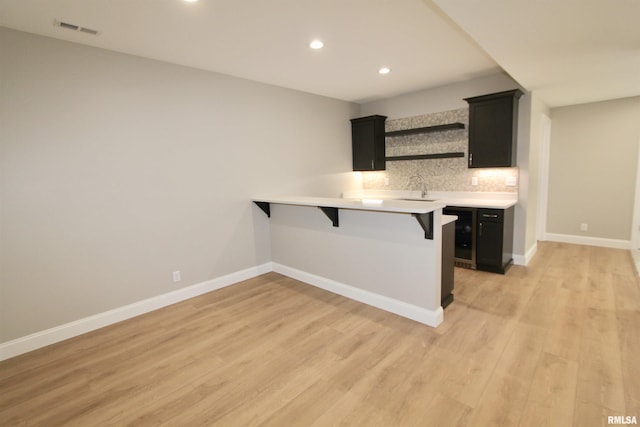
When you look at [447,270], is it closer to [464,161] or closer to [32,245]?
[464,161]

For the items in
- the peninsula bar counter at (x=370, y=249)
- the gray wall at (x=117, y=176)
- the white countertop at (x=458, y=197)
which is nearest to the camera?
the gray wall at (x=117, y=176)

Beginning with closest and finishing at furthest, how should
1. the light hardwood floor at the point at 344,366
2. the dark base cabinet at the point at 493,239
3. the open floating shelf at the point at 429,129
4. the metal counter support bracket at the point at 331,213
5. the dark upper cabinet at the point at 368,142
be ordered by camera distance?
the light hardwood floor at the point at 344,366, the metal counter support bracket at the point at 331,213, the dark base cabinet at the point at 493,239, the open floating shelf at the point at 429,129, the dark upper cabinet at the point at 368,142

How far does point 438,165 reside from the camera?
4844 millimetres

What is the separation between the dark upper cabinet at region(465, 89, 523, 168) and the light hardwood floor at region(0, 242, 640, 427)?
1709 mm

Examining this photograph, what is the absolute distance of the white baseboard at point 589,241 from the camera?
489 centimetres

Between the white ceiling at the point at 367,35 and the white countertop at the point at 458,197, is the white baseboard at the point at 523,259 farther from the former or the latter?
the white ceiling at the point at 367,35

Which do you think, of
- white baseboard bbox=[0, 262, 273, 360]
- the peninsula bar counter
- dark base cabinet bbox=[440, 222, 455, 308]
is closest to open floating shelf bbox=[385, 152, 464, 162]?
dark base cabinet bbox=[440, 222, 455, 308]

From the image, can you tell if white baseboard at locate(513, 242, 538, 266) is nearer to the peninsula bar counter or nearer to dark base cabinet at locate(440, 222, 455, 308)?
dark base cabinet at locate(440, 222, 455, 308)

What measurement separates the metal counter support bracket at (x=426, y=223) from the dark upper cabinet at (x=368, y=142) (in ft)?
9.29

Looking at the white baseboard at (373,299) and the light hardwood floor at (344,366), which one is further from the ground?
the white baseboard at (373,299)

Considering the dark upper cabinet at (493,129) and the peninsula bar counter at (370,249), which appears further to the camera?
the dark upper cabinet at (493,129)

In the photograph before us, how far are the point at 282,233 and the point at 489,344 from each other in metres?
2.62

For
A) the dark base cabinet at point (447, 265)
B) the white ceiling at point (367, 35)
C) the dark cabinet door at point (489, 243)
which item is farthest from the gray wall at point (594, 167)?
the dark base cabinet at point (447, 265)

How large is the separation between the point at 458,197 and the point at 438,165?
1.91 feet
